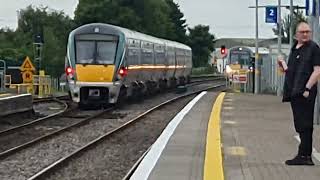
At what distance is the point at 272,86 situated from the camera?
43.7 m

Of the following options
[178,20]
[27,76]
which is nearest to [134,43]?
[27,76]

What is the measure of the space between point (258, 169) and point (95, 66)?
18.7 meters

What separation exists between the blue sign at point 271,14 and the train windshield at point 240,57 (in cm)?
2116

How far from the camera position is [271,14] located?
3925 cm

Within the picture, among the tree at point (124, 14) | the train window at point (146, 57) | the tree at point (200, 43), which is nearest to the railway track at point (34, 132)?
the train window at point (146, 57)

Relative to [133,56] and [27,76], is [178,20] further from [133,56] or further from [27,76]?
[133,56]

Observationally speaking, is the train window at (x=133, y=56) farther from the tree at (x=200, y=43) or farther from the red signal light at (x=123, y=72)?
the tree at (x=200, y=43)

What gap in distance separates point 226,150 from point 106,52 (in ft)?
55.5

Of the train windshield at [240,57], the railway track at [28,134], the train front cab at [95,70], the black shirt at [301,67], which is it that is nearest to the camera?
the black shirt at [301,67]

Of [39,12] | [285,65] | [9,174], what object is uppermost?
[39,12]

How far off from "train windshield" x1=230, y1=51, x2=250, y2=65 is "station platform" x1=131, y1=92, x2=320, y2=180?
41400 millimetres

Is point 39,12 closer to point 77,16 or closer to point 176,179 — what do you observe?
point 77,16

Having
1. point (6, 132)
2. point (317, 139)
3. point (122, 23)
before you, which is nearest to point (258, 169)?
point (317, 139)

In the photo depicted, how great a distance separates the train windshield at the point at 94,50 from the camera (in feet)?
93.7
